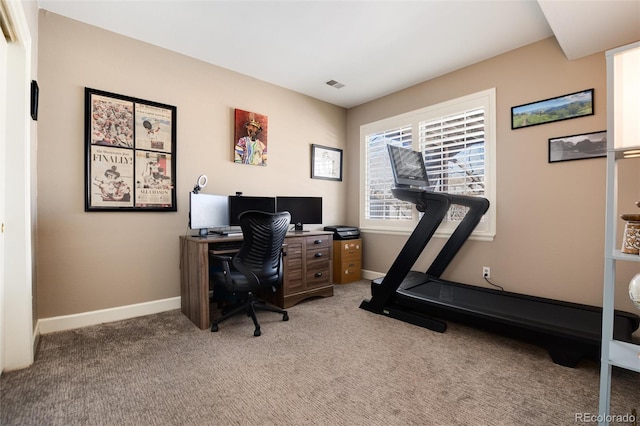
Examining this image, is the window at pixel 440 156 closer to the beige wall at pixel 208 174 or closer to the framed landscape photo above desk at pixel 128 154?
the beige wall at pixel 208 174

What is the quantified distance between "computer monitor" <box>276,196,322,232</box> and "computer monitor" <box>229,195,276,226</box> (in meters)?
0.22

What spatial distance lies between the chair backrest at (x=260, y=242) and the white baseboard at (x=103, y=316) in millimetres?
1162

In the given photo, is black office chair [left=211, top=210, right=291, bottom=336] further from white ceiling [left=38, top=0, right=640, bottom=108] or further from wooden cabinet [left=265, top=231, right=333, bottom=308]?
white ceiling [left=38, top=0, right=640, bottom=108]

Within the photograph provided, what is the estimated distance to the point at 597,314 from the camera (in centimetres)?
236

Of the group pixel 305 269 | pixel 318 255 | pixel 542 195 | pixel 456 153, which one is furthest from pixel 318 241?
pixel 542 195

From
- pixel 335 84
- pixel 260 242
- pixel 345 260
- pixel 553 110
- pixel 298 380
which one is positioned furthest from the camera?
pixel 345 260

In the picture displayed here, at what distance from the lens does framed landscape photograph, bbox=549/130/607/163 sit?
2.65 m

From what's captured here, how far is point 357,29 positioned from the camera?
110 inches

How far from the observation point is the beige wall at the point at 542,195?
2.68 metres

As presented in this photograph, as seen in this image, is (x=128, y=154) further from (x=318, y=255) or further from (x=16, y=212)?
(x=318, y=255)

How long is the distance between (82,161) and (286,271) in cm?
220

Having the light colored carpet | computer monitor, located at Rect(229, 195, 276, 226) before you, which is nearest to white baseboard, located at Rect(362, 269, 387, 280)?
the light colored carpet

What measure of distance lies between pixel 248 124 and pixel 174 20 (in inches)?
50.9

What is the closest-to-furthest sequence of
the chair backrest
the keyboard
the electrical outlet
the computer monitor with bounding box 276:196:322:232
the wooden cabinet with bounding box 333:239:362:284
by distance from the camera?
the chair backrest, the keyboard, the electrical outlet, the computer monitor with bounding box 276:196:322:232, the wooden cabinet with bounding box 333:239:362:284
